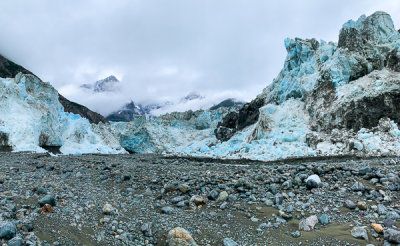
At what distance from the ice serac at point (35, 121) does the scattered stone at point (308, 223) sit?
32.8m

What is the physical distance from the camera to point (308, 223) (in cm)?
539

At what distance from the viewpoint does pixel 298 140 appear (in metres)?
26.0

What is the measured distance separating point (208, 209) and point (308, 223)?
2411 millimetres

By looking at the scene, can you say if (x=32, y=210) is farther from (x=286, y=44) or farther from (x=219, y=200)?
(x=286, y=44)

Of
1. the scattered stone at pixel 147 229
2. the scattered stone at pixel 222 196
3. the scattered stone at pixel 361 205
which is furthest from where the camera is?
the scattered stone at pixel 222 196

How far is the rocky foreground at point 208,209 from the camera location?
189 inches

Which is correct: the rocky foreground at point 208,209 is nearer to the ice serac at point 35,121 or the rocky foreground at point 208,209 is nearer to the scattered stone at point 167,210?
the scattered stone at point 167,210

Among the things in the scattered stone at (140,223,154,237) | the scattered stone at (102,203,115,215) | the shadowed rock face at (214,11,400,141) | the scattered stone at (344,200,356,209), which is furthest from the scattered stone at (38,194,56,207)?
the shadowed rock face at (214,11,400,141)

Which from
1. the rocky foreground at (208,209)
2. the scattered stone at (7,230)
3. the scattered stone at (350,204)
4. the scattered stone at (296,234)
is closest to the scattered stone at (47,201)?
the rocky foreground at (208,209)

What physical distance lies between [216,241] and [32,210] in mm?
4031

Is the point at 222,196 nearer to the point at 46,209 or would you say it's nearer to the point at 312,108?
the point at 46,209

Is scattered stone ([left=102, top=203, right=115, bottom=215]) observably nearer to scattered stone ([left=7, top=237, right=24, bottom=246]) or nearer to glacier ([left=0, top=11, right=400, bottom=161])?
scattered stone ([left=7, top=237, right=24, bottom=246])

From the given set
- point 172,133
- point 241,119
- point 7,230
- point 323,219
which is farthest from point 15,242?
point 172,133

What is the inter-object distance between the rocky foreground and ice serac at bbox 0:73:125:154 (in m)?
27.5
